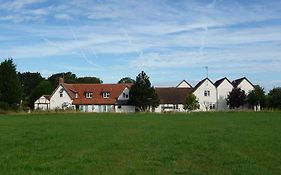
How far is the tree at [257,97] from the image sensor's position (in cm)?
9375

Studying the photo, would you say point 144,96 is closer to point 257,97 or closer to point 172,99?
point 172,99

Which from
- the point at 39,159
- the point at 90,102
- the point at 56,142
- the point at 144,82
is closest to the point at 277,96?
the point at 144,82

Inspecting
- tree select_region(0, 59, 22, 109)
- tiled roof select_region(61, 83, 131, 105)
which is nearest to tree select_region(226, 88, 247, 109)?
tiled roof select_region(61, 83, 131, 105)

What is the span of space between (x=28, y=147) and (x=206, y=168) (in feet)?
28.0

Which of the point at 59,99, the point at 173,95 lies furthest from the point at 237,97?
the point at 59,99

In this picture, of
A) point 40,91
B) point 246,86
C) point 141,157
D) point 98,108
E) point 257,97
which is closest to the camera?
point 141,157

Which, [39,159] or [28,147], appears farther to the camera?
[28,147]

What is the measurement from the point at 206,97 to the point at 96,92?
2368 centimetres

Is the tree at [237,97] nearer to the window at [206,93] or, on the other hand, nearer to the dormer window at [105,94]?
the window at [206,93]

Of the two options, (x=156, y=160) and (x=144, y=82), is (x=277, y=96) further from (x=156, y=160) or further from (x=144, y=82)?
(x=156, y=160)

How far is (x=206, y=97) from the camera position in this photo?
336 feet

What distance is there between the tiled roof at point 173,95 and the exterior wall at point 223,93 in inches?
250

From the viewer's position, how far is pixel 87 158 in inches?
620

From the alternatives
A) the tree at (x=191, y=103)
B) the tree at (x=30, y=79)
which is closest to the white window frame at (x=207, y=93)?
the tree at (x=191, y=103)
